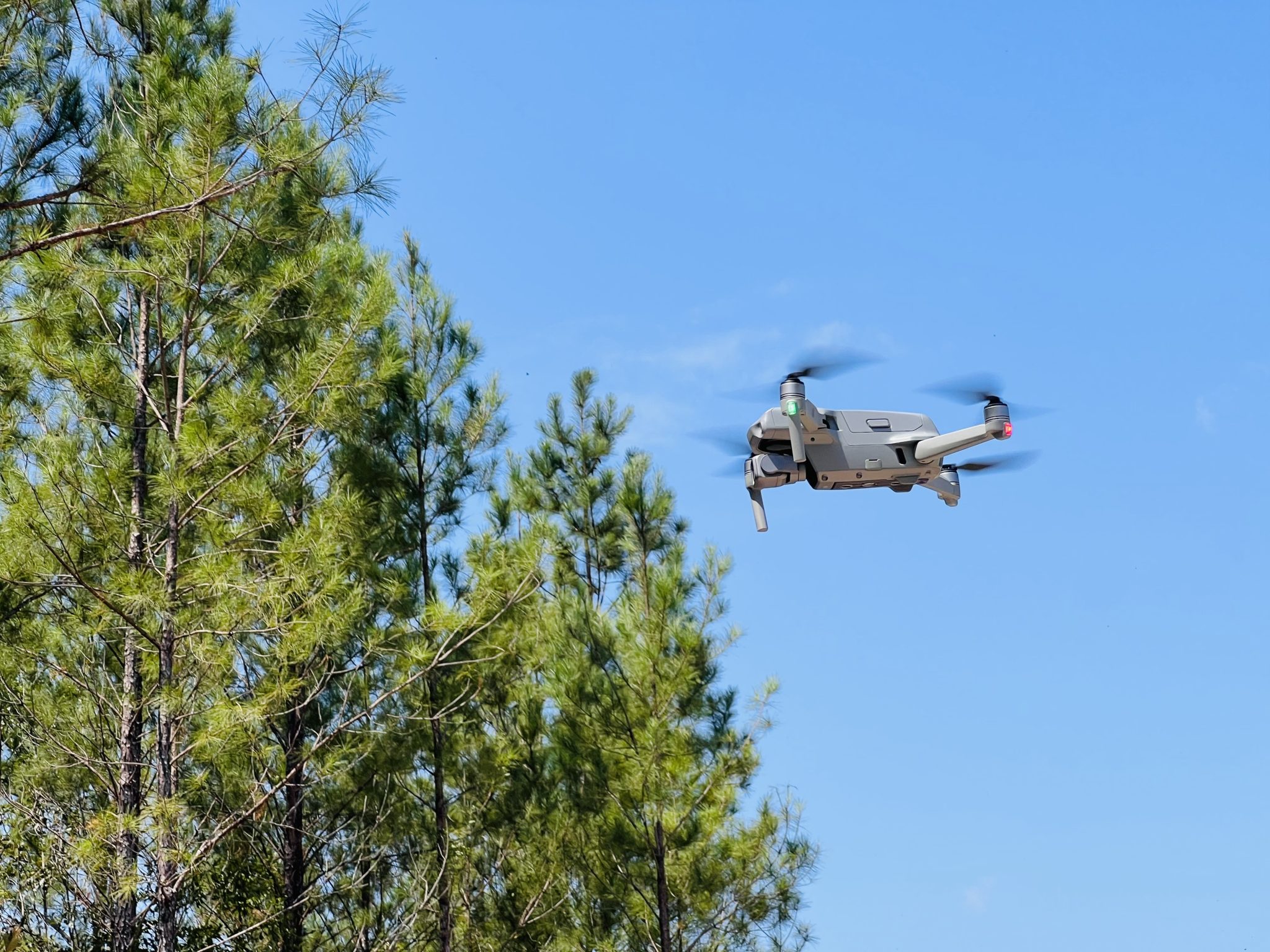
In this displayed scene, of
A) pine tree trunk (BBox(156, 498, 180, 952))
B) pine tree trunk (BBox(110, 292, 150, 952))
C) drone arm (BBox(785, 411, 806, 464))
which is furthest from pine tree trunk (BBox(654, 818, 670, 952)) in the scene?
pine tree trunk (BBox(110, 292, 150, 952))

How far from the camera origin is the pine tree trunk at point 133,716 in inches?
281

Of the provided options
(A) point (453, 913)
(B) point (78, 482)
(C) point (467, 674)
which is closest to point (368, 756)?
(C) point (467, 674)

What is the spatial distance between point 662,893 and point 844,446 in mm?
3369

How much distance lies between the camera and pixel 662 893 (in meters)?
9.97

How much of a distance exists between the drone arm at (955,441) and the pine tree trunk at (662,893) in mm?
3142

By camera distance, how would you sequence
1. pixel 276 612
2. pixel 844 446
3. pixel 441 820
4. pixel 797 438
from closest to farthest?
pixel 276 612
pixel 441 820
pixel 797 438
pixel 844 446

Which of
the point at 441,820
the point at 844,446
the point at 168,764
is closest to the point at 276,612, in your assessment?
the point at 168,764

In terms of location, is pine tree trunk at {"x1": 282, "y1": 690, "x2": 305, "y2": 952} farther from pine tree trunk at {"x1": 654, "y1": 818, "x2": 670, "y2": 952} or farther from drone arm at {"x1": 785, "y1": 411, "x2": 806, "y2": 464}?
drone arm at {"x1": 785, "y1": 411, "x2": 806, "y2": 464}

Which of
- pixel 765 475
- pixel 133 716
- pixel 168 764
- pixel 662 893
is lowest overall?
pixel 662 893

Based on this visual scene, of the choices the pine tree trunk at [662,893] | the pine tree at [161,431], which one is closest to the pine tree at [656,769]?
the pine tree trunk at [662,893]

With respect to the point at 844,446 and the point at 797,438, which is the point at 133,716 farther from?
the point at 844,446

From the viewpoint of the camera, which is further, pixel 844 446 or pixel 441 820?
pixel 844 446

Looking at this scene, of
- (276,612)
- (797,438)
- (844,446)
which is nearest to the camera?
(276,612)

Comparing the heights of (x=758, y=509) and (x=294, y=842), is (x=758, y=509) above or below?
above
